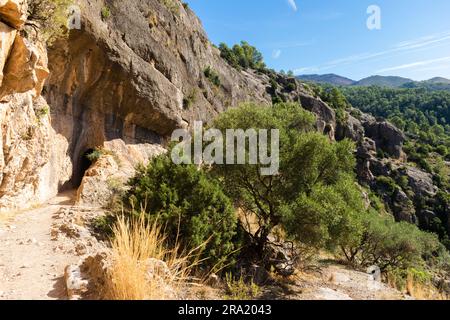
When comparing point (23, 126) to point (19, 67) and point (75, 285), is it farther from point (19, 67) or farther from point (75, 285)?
point (75, 285)

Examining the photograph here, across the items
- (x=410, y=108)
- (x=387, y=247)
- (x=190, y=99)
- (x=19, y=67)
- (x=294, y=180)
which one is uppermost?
(x=410, y=108)

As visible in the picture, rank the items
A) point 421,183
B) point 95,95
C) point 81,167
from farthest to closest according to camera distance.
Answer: point 421,183 < point 81,167 < point 95,95

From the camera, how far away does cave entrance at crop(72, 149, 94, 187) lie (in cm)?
1445

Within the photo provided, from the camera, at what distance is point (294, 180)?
9.76 m

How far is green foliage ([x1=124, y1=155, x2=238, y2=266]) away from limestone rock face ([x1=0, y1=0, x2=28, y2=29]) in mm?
4085

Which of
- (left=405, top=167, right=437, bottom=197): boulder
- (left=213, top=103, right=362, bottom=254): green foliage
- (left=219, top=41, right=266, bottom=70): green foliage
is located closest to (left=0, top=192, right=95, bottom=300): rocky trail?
(left=213, top=103, right=362, bottom=254): green foliage

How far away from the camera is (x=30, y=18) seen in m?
7.61

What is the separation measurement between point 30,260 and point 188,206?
3.47m

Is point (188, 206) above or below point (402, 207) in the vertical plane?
above

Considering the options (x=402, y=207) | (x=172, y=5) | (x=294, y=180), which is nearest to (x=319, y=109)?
(x=402, y=207)

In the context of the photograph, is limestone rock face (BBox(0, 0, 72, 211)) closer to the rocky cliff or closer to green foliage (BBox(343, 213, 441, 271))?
the rocky cliff

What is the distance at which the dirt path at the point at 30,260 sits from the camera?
4.39 m

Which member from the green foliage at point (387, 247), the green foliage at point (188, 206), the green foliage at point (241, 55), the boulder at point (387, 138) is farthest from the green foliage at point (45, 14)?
the boulder at point (387, 138)
